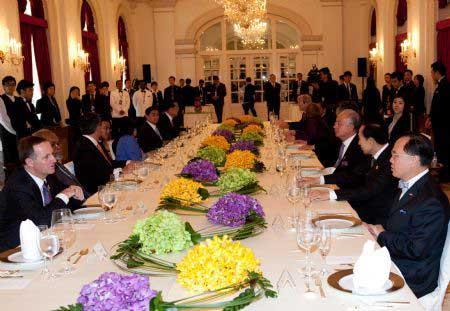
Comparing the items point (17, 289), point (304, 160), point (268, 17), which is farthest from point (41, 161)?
point (268, 17)

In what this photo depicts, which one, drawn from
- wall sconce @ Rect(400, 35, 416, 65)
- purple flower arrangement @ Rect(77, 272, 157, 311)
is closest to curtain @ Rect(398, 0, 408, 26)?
wall sconce @ Rect(400, 35, 416, 65)

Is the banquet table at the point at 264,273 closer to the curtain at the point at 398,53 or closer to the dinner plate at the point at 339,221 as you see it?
the dinner plate at the point at 339,221

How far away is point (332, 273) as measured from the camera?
2164 millimetres

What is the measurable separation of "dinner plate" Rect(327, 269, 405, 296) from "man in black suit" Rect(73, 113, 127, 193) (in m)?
3.35

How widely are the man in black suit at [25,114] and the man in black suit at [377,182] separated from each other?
19.8 feet

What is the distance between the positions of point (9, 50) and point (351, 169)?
659cm

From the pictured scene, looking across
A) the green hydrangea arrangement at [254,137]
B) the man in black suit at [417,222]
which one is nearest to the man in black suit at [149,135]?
the green hydrangea arrangement at [254,137]

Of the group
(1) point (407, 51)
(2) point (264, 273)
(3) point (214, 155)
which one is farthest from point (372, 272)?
(1) point (407, 51)

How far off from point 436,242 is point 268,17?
16465 mm

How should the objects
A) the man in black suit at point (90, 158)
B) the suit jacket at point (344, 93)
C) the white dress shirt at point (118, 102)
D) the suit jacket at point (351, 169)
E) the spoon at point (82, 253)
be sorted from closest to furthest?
the spoon at point (82, 253), the suit jacket at point (351, 169), the man in black suit at point (90, 158), the white dress shirt at point (118, 102), the suit jacket at point (344, 93)

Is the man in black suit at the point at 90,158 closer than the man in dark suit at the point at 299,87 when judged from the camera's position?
Yes

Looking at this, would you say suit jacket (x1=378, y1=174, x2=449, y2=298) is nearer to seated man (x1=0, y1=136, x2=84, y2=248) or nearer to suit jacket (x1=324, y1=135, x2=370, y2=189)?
suit jacket (x1=324, y1=135, x2=370, y2=189)

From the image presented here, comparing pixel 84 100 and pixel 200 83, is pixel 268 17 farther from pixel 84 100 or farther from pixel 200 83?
pixel 84 100

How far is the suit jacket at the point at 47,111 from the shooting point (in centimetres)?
1002
